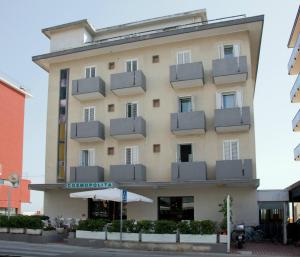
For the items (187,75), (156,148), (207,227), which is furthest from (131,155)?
(207,227)

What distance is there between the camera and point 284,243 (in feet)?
76.5

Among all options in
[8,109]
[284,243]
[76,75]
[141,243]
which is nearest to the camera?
[141,243]

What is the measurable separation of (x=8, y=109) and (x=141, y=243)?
28.5 meters

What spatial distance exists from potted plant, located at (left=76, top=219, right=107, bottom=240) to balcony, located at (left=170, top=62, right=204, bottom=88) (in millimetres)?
10088

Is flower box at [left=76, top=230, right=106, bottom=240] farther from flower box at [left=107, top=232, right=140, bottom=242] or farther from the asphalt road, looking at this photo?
the asphalt road

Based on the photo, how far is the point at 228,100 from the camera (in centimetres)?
2702

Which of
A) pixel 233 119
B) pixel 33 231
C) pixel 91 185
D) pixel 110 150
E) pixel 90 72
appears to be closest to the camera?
pixel 33 231

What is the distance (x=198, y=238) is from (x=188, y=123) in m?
8.21

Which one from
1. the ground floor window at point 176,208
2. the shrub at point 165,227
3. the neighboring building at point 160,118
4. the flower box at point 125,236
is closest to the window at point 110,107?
the neighboring building at point 160,118

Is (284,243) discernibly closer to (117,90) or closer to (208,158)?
(208,158)

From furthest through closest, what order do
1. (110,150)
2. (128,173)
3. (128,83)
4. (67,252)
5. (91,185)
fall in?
(110,150) → (128,83) → (128,173) → (91,185) → (67,252)

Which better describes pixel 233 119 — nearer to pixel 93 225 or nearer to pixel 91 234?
pixel 93 225

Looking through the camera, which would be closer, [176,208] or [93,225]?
[93,225]

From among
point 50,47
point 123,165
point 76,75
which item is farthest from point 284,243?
point 50,47
